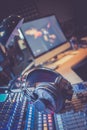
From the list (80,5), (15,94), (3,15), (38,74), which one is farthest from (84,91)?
(80,5)

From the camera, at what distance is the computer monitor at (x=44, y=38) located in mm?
2184

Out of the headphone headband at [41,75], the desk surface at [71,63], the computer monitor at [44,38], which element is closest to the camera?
the headphone headband at [41,75]

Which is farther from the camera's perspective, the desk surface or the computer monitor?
the computer monitor

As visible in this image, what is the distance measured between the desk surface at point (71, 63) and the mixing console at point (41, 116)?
23.9 inches

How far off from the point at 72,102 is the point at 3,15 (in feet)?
6.57

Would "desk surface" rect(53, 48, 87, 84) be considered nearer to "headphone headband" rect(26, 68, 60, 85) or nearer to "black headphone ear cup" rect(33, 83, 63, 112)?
"headphone headband" rect(26, 68, 60, 85)

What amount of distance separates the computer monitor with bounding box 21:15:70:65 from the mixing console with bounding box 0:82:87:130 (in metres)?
1.07

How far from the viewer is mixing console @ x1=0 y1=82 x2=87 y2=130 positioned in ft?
2.91

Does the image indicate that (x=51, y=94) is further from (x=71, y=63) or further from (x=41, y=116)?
(x=71, y=63)

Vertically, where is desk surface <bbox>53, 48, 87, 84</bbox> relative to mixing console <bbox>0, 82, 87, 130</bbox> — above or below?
below

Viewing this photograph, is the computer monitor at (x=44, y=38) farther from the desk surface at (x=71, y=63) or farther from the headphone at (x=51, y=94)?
the headphone at (x=51, y=94)

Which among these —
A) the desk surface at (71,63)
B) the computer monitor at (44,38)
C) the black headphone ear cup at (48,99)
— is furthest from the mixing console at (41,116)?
the computer monitor at (44,38)

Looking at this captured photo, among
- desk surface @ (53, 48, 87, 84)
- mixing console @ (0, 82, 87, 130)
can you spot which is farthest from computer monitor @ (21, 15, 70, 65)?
mixing console @ (0, 82, 87, 130)

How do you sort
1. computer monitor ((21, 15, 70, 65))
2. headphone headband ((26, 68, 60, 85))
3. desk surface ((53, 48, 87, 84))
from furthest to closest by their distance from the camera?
computer monitor ((21, 15, 70, 65)), desk surface ((53, 48, 87, 84)), headphone headband ((26, 68, 60, 85))
